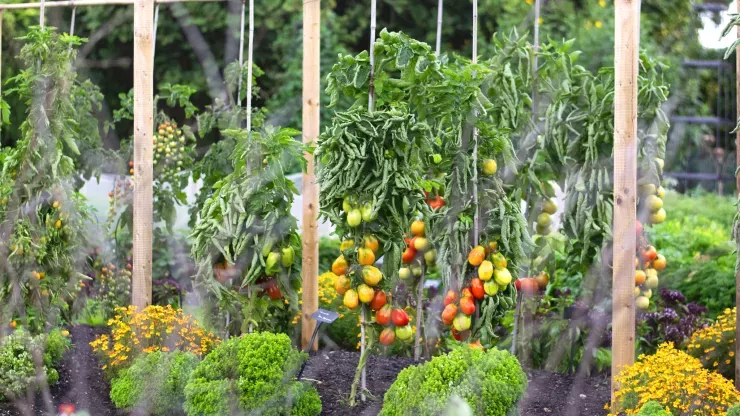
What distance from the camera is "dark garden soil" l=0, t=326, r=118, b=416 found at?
12.2ft

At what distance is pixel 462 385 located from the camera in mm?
3199

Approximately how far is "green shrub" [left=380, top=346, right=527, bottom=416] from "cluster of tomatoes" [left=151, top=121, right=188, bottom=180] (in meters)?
2.41

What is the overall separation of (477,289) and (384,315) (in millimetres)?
399

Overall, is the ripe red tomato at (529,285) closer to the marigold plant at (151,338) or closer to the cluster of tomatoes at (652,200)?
the cluster of tomatoes at (652,200)

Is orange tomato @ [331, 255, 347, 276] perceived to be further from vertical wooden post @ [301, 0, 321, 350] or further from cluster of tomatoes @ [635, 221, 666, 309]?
cluster of tomatoes @ [635, 221, 666, 309]

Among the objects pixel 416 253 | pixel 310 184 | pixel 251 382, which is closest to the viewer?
pixel 251 382

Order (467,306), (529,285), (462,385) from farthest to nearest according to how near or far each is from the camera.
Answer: (529,285) < (467,306) < (462,385)

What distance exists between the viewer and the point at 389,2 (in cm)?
798

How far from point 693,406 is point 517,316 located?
1.14m

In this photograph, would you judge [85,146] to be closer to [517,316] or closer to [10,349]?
[10,349]

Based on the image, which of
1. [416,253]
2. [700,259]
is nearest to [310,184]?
[416,253]

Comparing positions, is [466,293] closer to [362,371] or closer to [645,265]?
[362,371]

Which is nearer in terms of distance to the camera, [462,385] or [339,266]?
[462,385]

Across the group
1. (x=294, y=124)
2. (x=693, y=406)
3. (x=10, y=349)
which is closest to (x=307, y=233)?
(x=10, y=349)
